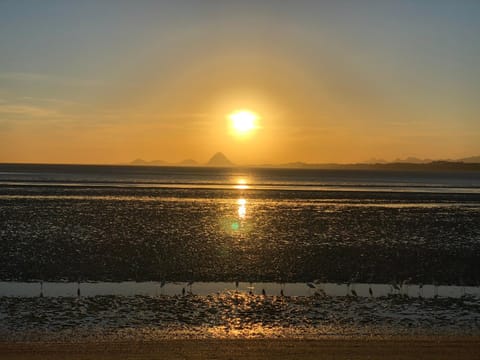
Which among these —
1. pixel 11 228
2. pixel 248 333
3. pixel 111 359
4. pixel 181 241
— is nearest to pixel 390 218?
pixel 181 241

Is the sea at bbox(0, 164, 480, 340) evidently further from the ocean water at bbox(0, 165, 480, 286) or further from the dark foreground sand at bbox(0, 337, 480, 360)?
the dark foreground sand at bbox(0, 337, 480, 360)

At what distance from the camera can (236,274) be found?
82.7ft

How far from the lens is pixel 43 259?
27719mm

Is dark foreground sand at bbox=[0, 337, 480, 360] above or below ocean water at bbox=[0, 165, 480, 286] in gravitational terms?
above

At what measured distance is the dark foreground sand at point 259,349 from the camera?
13070mm

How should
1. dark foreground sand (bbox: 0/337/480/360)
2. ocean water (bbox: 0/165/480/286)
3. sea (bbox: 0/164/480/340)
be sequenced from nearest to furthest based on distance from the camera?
dark foreground sand (bbox: 0/337/480/360) < sea (bbox: 0/164/480/340) < ocean water (bbox: 0/165/480/286)

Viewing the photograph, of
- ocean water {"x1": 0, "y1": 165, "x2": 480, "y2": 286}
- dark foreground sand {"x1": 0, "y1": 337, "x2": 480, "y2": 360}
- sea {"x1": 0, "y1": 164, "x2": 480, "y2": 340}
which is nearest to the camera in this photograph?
dark foreground sand {"x1": 0, "y1": 337, "x2": 480, "y2": 360}

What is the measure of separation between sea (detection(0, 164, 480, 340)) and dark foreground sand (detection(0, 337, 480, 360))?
1331mm

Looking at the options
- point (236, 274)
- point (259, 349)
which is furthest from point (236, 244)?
point (259, 349)

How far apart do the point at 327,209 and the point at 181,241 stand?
2638 cm

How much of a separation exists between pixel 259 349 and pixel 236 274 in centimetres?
1143

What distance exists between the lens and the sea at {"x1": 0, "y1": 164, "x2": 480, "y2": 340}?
56.0 feet

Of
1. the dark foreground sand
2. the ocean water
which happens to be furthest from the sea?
the dark foreground sand

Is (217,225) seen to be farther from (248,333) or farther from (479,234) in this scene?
(248,333)
